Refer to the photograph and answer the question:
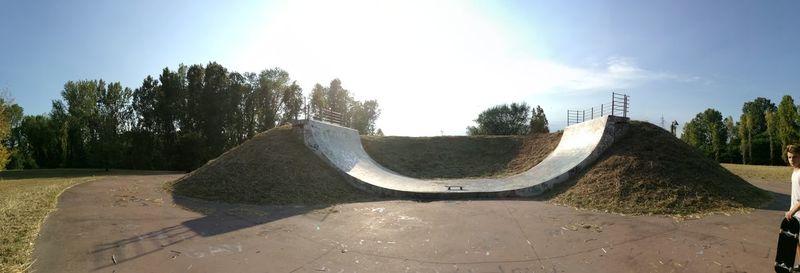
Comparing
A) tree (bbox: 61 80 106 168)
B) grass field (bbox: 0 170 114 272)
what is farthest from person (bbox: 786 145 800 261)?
tree (bbox: 61 80 106 168)

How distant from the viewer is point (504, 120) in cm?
5116

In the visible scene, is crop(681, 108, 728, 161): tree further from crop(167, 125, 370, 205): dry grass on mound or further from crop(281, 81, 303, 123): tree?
crop(167, 125, 370, 205): dry grass on mound

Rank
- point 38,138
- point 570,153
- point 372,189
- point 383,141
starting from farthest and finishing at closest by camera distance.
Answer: point 38,138 → point 383,141 → point 570,153 → point 372,189

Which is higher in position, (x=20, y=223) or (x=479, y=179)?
(x=479, y=179)

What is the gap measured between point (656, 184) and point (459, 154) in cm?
981

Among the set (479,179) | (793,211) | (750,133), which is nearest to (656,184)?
(479,179)

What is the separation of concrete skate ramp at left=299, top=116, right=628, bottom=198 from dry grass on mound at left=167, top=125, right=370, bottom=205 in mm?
693

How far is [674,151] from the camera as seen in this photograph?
1309cm

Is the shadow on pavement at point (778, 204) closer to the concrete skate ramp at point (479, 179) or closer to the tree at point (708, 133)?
the concrete skate ramp at point (479, 179)

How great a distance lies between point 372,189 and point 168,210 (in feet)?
19.4

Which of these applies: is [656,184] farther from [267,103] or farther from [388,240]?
[267,103]

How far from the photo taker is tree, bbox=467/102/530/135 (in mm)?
49969

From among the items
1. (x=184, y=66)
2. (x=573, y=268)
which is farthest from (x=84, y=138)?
(x=573, y=268)

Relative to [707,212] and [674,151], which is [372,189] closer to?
[707,212]
